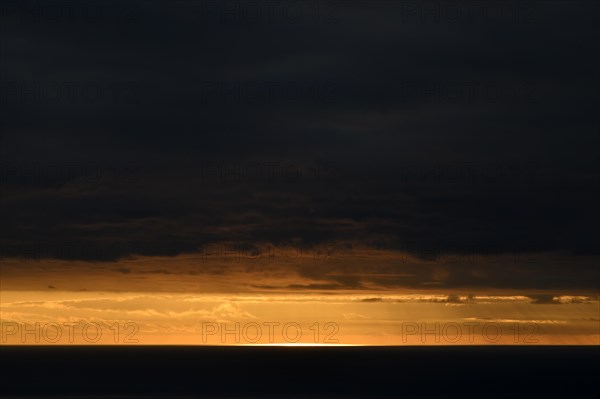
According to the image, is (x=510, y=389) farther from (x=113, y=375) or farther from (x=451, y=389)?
(x=113, y=375)

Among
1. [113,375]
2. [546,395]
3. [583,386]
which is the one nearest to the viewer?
[546,395]

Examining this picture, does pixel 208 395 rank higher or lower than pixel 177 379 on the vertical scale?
lower

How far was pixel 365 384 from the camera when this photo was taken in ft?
455

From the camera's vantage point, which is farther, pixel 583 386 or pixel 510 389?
pixel 583 386

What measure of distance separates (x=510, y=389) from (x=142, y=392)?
1943 inches

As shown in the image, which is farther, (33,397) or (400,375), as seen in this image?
(400,375)

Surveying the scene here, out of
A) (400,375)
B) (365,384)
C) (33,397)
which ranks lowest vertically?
(33,397)

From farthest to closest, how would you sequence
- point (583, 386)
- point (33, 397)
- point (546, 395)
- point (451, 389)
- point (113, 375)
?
point (113, 375)
point (583, 386)
point (451, 389)
point (546, 395)
point (33, 397)

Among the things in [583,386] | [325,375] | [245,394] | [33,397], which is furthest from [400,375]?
[33,397]

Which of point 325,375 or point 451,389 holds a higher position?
point 325,375

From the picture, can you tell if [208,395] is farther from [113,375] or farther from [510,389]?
[113,375]

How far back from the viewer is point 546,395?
4587 inches

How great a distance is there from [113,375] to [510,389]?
6872cm

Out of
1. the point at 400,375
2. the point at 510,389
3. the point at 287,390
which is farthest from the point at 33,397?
the point at 400,375
